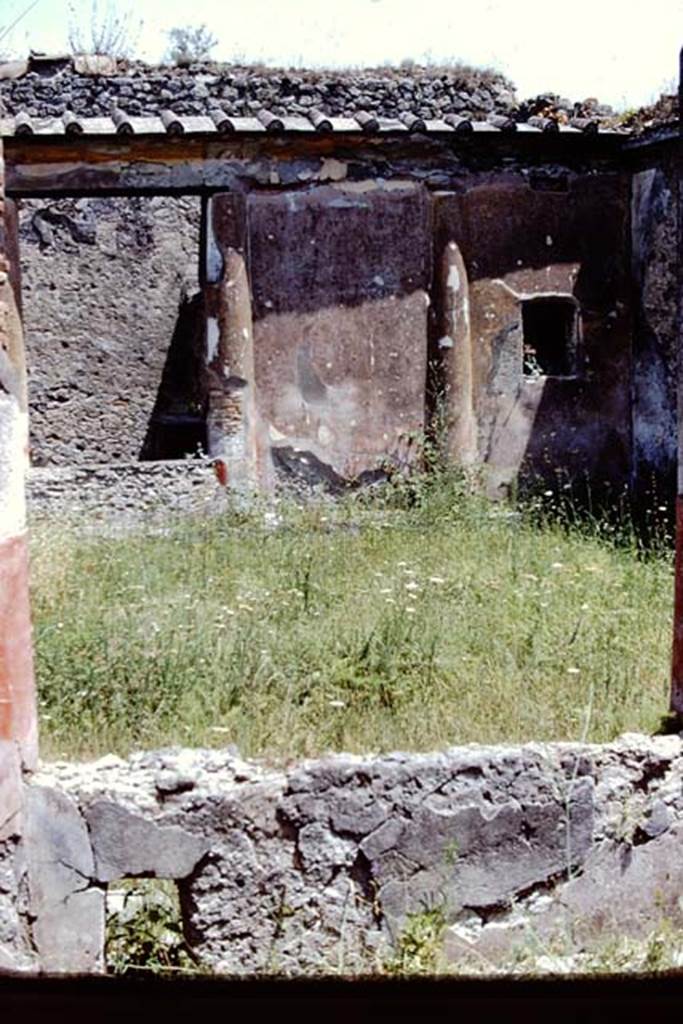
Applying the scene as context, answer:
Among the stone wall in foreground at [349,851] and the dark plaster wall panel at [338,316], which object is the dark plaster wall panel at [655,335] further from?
the stone wall in foreground at [349,851]

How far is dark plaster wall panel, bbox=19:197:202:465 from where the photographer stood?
496 inches

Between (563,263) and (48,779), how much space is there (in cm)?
698

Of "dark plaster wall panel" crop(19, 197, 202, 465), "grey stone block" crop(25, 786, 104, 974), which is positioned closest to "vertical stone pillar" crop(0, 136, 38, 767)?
"grey stone block" crop(25, 786, 104, 974)

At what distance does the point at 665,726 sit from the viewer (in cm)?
404

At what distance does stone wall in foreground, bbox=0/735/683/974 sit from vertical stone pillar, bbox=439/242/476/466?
5570 millimetres

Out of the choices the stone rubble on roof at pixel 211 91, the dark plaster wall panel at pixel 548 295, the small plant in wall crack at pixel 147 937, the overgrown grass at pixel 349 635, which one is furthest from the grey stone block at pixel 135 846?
the stone rubble on roof at pixel 211 91

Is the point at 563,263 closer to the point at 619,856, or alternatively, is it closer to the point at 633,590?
the point at 633,590

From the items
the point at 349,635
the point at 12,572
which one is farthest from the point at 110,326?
the point at 12,572

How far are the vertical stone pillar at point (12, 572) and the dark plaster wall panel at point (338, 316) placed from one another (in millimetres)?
5573

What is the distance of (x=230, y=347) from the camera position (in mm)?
8984

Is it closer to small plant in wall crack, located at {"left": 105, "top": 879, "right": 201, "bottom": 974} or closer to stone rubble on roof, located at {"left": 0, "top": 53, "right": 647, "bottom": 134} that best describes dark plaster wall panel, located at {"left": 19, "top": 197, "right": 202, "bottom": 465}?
stone rubble on roof, located at {"left": 0, "top": 53, "right": 647, "bottom": 134}

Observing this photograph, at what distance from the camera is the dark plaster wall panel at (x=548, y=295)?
30.5ft

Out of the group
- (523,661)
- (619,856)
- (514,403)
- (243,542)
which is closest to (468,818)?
(619,856)

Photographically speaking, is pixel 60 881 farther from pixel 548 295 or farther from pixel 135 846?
pixel 548 295
